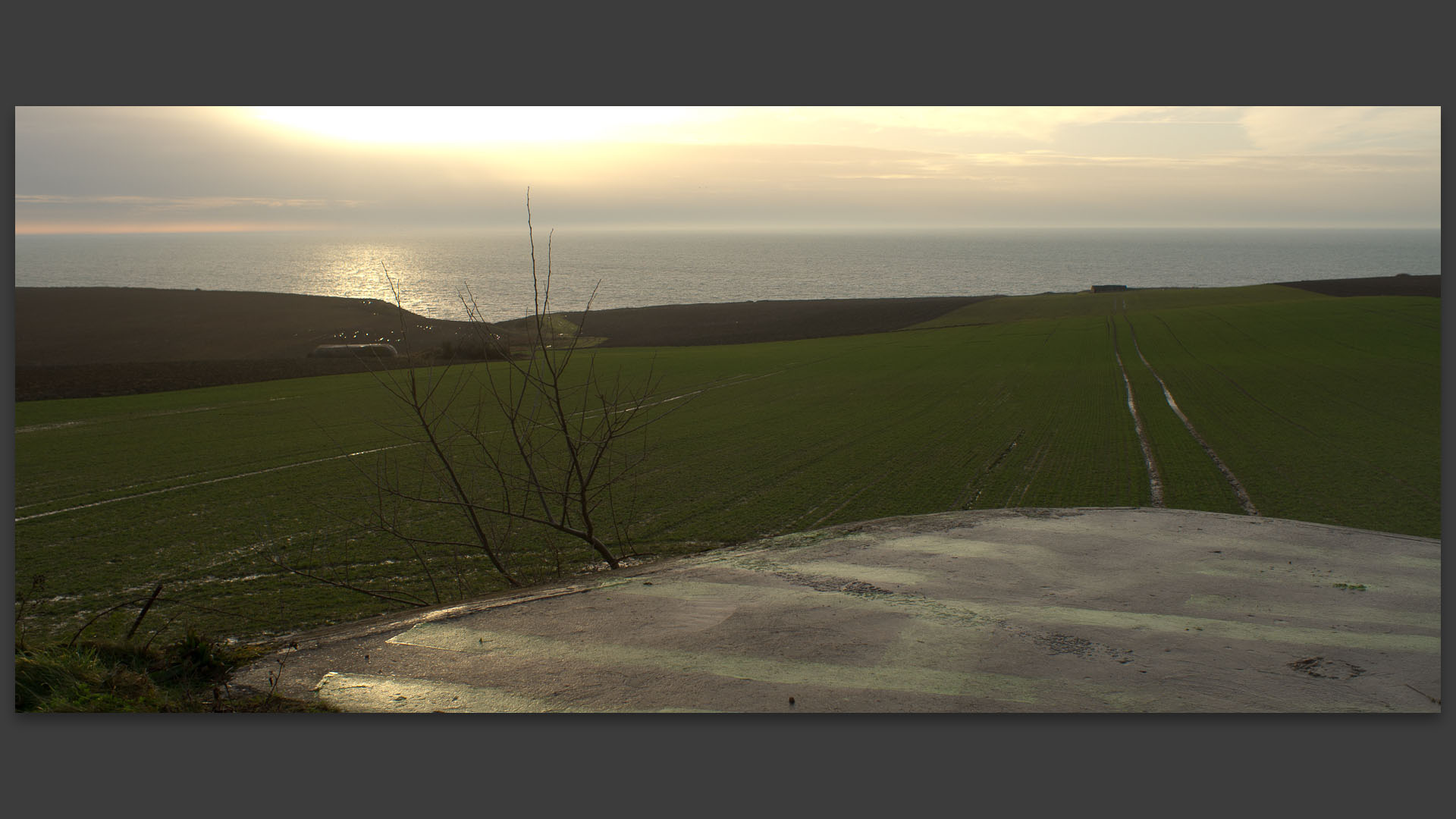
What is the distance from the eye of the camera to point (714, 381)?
20.6 meters

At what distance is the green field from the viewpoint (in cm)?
746

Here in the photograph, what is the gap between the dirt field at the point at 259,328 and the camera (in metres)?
16.3

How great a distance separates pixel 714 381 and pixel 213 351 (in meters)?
16.4

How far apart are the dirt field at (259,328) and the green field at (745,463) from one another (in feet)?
4.74

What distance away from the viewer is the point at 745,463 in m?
11.5

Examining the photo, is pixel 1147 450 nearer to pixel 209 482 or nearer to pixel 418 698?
pixel 418 698

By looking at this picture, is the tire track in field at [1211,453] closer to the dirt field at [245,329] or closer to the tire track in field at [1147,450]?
the tire track in field at [1147,450]

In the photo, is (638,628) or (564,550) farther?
(564,550)

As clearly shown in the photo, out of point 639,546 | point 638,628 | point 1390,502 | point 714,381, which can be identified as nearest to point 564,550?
point 639,546

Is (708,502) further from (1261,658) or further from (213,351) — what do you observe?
(213,351)

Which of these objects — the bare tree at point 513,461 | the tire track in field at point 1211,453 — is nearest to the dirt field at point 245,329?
the bare tree at point 513,461

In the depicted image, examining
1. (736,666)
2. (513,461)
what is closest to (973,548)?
(736,666)

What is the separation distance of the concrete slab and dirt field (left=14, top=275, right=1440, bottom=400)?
2673mm

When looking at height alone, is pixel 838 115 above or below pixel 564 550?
above
